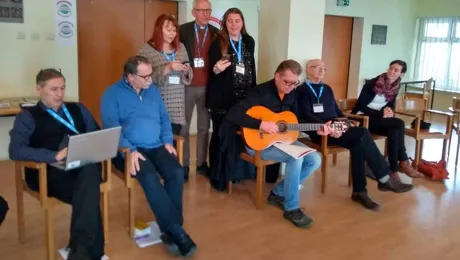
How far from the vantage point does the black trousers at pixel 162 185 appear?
267 cm

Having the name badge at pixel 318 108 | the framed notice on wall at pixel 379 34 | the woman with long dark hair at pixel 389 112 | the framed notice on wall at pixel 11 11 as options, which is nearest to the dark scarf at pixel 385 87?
the woman with long dark hair at pixel 389 112

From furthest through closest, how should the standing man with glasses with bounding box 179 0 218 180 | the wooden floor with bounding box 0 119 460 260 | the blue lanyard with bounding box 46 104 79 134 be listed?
the standing man with glasses with bounding box 179 0 218 180 → the wooden floor with bounding box 0 119 460 260 → the blue lanyard with bounding box 46 104 79 134

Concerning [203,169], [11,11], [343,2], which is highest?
[343,2]

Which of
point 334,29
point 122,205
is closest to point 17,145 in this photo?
point 122,205

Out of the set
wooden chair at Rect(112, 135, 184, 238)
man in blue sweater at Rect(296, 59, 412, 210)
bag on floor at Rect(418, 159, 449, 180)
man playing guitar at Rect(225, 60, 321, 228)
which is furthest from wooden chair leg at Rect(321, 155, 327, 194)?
wooden chair at Rect(112, 135, 184, 238)

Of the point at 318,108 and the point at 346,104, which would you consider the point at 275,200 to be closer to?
the point at 318,108

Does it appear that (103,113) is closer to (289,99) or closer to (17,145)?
(17,145)

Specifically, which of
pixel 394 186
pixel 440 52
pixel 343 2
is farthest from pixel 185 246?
pixel 440 52

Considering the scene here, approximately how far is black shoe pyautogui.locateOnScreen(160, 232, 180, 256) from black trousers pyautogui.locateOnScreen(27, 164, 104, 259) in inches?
14.3

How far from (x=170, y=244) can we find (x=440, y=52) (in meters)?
7.32

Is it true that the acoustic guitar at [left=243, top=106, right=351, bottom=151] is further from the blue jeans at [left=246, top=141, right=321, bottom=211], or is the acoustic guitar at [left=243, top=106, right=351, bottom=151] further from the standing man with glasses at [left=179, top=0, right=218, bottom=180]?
the standing man with glasses at [left=179, top=0, right=218, bottom=180]

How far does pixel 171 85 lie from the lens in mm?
3520

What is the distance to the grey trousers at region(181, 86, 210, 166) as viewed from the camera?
3.85m

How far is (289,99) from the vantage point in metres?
3.46
